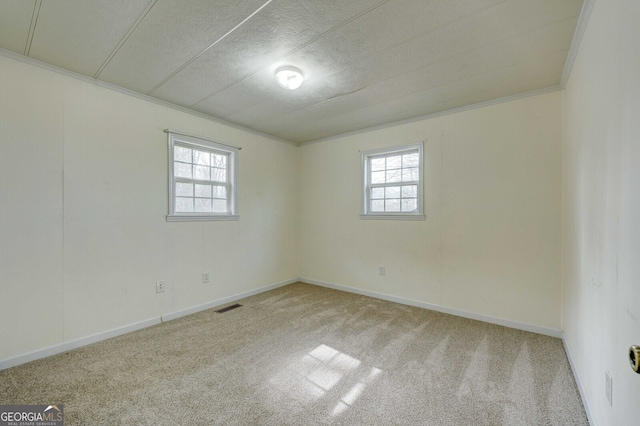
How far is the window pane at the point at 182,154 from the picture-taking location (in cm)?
321

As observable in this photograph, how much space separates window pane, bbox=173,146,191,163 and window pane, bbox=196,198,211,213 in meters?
0.51

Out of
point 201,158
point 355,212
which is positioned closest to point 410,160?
point 355,212

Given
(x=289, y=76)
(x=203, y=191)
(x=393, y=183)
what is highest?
(x=289, y=76)

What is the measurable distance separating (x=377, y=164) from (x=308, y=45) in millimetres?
2222

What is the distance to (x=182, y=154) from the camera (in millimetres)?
3281

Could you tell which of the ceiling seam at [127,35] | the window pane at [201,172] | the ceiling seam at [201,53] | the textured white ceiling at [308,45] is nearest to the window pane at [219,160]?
the window pane at [201,172]

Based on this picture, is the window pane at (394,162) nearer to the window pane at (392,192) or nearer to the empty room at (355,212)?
the empty room at (355,212)

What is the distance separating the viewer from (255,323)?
2979 millimetres

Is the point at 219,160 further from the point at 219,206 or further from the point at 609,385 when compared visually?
the point at 609,385

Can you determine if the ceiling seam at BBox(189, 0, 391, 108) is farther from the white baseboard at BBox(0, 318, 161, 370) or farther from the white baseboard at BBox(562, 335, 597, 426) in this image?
the white baseboard at BBox(562, 335, 597, 426)

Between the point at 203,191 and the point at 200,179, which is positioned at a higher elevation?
the point at 200,179

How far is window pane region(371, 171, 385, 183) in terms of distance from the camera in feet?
12.8

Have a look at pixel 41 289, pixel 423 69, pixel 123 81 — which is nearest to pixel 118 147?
pixel 123 81

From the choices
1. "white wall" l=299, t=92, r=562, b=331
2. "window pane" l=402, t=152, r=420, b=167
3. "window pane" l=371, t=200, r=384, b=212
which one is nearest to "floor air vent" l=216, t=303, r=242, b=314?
"white wall" l=299, t=92, r=562, b=331
